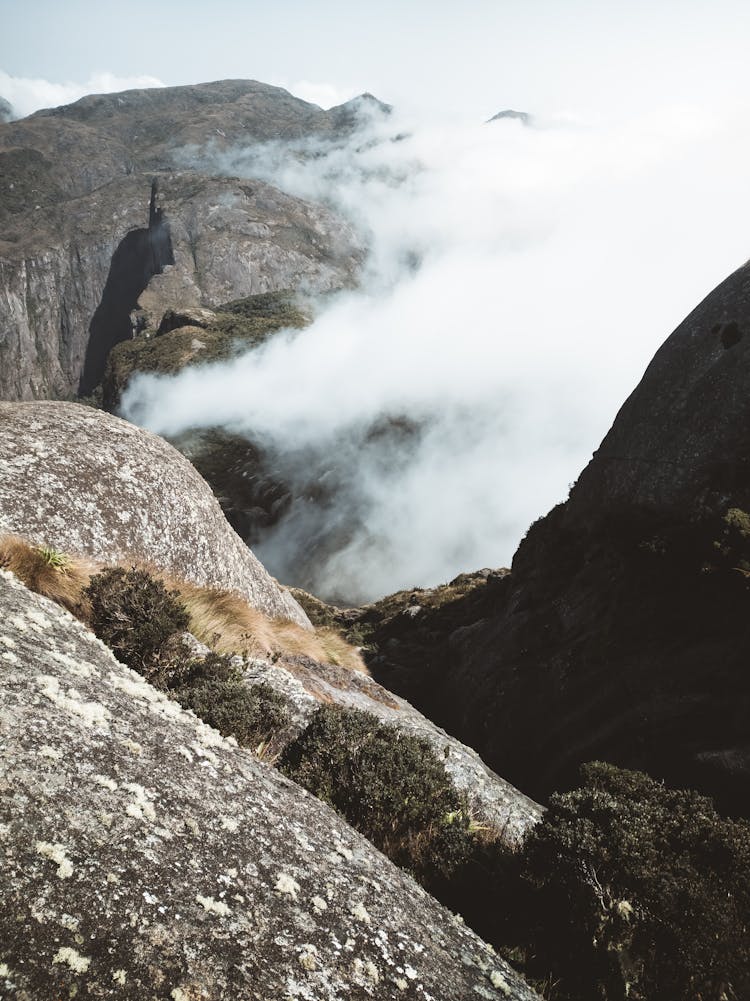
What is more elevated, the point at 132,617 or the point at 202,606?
the point at 202,606

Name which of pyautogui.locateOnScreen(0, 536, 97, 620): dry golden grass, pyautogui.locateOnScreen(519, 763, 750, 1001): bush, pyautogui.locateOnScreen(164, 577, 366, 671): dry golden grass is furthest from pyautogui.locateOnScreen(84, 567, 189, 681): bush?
pyautogui.locateOnScreen(519, 763, 750, 1001): bush

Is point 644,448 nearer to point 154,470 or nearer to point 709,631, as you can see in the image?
point 709,631

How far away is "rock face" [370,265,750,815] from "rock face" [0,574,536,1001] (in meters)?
12.6

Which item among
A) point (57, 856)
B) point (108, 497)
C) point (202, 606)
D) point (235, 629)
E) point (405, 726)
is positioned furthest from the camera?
point (202, 606)

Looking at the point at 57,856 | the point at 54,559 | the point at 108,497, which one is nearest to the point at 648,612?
the point at 108,497

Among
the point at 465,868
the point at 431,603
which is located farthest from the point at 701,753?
the point at 431,603

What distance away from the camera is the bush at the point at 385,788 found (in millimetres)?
7254

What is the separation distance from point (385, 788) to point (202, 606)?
6439 millimetres

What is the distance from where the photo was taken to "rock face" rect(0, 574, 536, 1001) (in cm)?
341

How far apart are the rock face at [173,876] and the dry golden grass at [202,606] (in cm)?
288

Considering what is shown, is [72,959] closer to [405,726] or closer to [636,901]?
[636,901]

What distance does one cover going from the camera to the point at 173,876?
4133mm

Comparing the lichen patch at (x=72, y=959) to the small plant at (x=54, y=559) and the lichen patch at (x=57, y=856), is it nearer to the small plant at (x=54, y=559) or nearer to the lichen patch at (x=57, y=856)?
the lichen patch at (x=57, y=856)

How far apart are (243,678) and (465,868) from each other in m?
4.69
